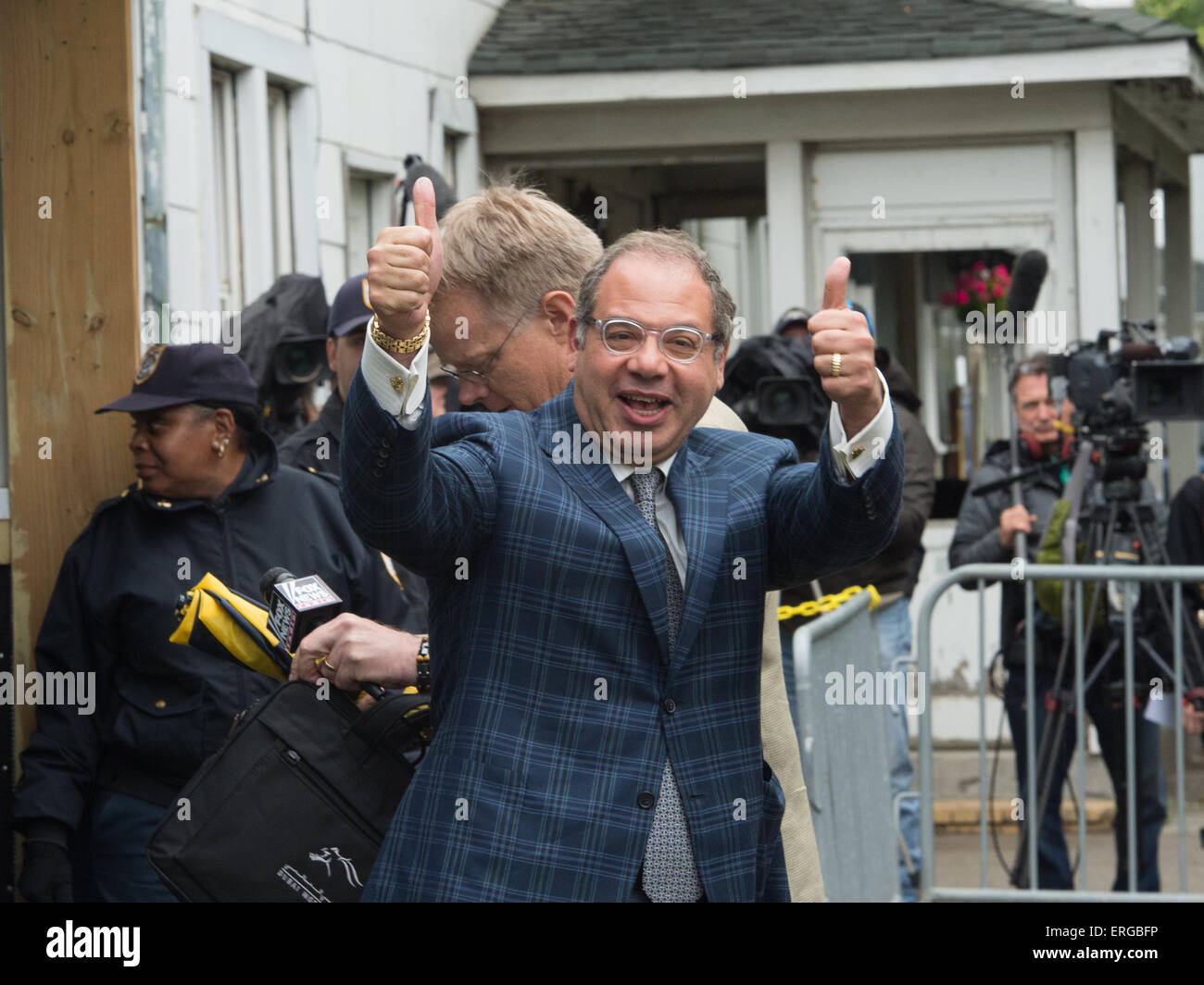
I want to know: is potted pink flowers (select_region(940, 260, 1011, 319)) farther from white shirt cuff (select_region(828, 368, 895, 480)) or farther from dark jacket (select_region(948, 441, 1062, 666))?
white shirt cuff (select_region(828, 368, 895, 480))

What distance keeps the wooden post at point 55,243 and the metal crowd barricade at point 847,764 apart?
201 cm

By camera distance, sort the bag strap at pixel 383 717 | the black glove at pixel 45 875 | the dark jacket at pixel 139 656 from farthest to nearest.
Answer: the dark jacket at pixel 139 656 < the black glove at pixel 45 875 < the bag strap at pixel 383 717

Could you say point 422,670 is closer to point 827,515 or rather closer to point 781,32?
point 827,515

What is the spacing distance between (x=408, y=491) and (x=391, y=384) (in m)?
0.14

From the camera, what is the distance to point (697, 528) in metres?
2.71

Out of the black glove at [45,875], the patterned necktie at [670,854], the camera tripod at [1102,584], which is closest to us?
the patterned necktie at [670,854]

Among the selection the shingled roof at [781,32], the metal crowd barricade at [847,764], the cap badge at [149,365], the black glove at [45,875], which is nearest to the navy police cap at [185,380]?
the cap badge at [149,365]

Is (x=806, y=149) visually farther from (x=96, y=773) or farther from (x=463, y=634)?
(x=463, y=634)

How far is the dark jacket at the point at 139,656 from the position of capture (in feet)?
14.1

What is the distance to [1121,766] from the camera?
23.3ft

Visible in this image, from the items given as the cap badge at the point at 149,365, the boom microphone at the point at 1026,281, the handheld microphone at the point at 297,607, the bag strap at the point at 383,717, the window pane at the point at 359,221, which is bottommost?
the bag strap at the point at 383,717

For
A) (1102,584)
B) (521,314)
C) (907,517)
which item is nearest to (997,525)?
(907,517)

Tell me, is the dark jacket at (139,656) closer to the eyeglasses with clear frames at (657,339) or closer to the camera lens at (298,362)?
the camera lens at (298,362)

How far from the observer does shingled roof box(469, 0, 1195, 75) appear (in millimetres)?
10859
